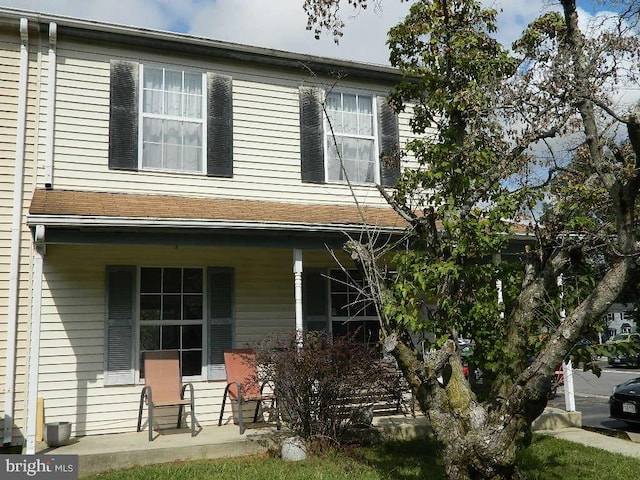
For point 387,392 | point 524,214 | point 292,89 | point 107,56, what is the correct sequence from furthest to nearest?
point 292,89 → point 107,56 → point 387,392 → point 524,214

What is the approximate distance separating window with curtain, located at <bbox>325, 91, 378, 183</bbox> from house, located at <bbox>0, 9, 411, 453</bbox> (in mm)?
30

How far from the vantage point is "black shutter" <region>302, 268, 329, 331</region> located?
9.80 m

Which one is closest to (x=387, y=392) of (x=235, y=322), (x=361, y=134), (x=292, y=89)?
(x=235, y=322)

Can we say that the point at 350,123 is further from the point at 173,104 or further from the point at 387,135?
the point at 173,104

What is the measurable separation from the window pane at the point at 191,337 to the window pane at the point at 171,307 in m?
0.23

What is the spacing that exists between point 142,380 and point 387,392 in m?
3.59

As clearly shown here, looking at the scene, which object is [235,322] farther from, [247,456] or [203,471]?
[203,471]

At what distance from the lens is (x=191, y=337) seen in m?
9.12

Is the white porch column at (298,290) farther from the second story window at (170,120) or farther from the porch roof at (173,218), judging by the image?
the second story window at (170,120)

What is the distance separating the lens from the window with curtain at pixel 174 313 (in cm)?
888

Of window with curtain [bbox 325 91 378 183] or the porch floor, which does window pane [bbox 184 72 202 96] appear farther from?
the porch floor

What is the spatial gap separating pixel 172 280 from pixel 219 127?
8.51ft

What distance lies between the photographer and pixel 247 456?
7391 mm

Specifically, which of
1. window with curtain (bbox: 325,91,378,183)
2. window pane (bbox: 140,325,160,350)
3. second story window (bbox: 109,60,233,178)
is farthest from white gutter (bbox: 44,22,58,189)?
window with curtain (bbox: 325,91,378,183)
